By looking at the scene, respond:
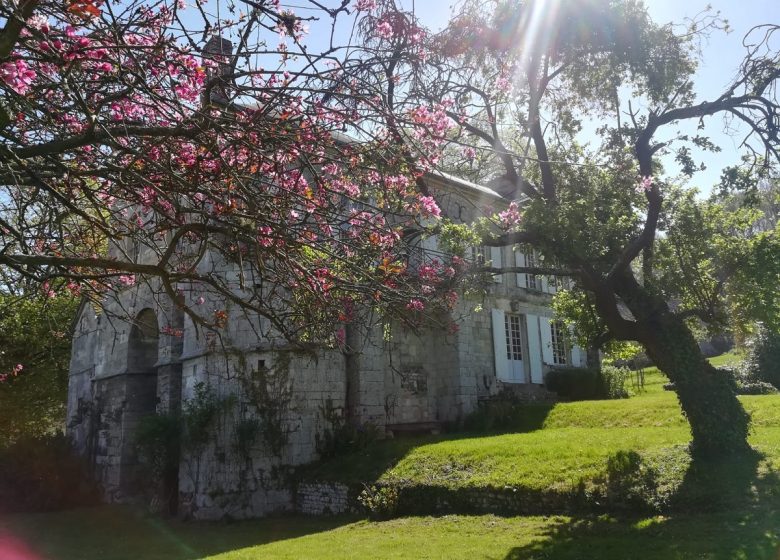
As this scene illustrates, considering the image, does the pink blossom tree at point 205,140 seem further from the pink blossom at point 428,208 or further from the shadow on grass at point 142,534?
the shadow on grass at point 142,534

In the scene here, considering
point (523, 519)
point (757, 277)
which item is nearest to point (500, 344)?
point (523, 519)

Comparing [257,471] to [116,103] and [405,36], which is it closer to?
[116,103]

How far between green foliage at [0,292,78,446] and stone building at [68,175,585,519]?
114 centimetres

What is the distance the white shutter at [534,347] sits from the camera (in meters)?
17.6

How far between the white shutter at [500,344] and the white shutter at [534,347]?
99 centimetres

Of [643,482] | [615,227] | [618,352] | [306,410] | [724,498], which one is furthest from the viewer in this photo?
[306,410]

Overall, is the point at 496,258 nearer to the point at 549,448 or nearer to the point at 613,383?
the point at 613,383

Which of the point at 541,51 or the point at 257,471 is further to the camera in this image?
the point at 257,471

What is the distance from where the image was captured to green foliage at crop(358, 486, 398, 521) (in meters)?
10.2

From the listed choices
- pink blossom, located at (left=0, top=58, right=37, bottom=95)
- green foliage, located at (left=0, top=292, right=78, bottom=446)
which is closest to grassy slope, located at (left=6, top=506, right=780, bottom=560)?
pink blossom, located at (left=0, top=58, right=37, bottom=95)

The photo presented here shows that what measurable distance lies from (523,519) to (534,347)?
9.62m

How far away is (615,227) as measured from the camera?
30.5ft

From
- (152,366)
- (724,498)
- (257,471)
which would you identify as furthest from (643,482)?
(152,366)

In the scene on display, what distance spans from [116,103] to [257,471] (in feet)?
28.6
